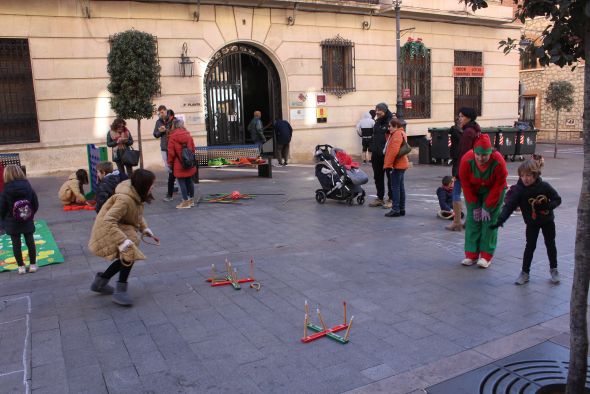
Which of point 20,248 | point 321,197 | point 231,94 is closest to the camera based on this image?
point 20,248

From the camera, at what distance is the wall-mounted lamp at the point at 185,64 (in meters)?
15.8

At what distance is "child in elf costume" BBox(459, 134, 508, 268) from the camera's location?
583 cm

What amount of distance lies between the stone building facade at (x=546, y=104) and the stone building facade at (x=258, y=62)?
28.1ft

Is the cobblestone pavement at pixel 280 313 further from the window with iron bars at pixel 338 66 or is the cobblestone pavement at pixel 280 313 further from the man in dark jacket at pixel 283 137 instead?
the window with iron bars at pixel 338 66

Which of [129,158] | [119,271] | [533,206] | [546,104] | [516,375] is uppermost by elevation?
[546,104]

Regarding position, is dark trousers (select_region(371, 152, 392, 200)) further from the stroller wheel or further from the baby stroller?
the stroller wheel

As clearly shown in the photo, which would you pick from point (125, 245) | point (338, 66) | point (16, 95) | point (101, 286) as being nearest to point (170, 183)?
point (101, 286)

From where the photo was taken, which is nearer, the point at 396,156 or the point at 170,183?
the point at 396,156

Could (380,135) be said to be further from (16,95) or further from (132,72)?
(16,95)

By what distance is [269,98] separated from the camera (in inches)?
734

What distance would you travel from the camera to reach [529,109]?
34.4 m

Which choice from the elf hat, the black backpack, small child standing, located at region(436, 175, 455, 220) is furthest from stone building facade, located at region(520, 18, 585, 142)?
the elf hat

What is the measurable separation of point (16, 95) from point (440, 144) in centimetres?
1283

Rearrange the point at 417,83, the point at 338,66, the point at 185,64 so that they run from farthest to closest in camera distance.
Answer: the point at 417,83, the point at 338,66, the point at 185,64
